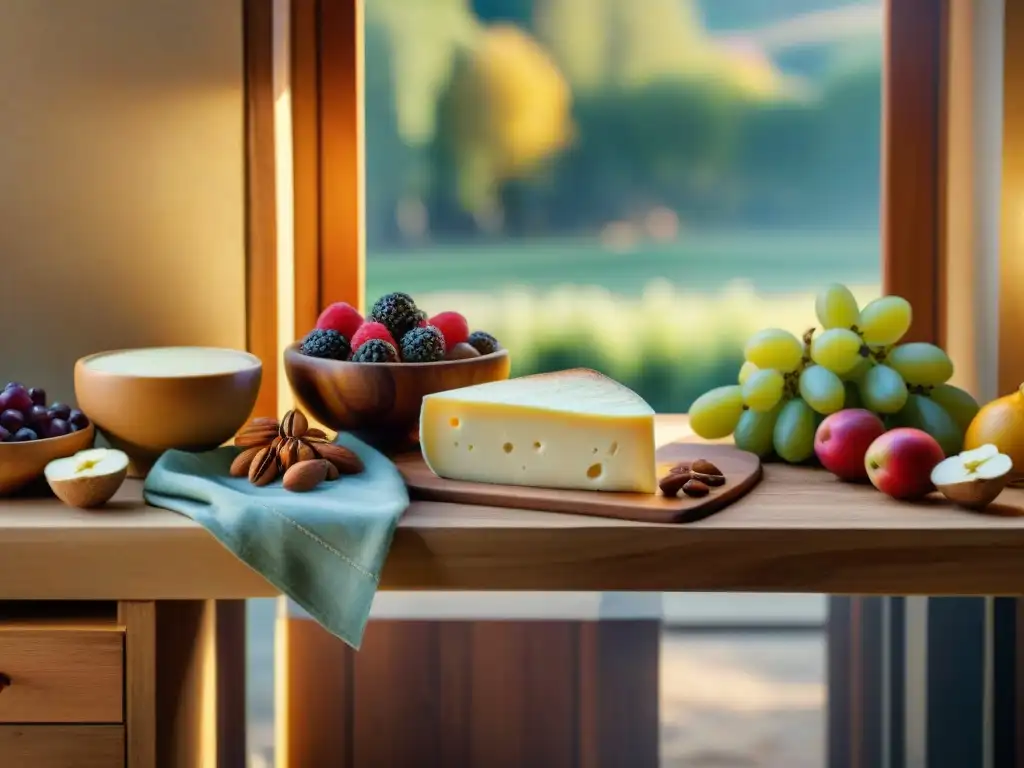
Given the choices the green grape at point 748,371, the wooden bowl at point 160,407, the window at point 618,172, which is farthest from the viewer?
the window at point 618,172

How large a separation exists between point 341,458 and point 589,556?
0.35 m

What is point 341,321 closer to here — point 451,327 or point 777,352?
point 451,327

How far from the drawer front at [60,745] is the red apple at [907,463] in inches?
36.7

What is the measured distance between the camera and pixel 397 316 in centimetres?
165

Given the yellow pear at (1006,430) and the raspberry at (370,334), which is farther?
the raspberry at (370,334)

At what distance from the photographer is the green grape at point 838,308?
168 cm

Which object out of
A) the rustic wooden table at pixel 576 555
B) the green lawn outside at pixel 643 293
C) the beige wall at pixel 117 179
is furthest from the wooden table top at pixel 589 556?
the green lawn outside at pixel 643 293

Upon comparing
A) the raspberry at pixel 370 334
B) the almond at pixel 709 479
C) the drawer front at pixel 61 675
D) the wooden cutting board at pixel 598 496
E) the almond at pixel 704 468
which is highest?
the raspberry at pixel 370 334

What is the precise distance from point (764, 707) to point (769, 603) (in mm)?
189

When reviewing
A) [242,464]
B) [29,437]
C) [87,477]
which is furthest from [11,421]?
[242,464]

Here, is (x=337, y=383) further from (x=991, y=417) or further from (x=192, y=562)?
(x=991, y=417)

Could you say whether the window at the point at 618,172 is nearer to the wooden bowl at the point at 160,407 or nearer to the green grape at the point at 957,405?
the green grape at the point at 957,405

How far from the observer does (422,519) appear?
1.38 metres

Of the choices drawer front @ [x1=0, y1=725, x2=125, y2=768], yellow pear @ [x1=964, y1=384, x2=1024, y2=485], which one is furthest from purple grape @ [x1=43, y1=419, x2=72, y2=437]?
yellow pear @ [x1=964, y1=384, x2=1024, y2=485]
